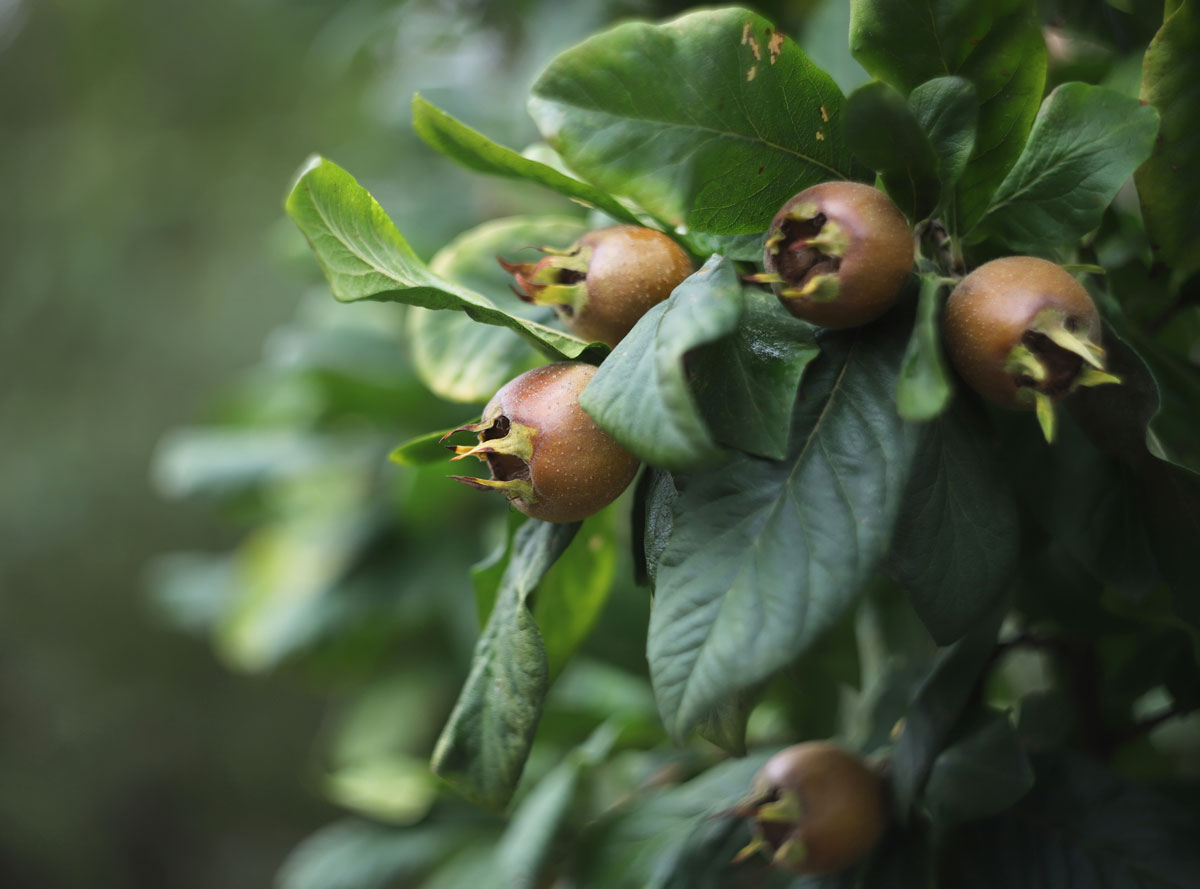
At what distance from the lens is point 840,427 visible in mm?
→ 437

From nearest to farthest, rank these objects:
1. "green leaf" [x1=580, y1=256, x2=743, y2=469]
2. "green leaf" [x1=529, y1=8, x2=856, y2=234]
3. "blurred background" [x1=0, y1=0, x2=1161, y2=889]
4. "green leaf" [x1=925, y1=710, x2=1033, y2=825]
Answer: "green leaf" [x1=580, y1=256, x2=743, y2=469] → "green leaf" [x1=529, y1=8, x2=856, y2=234] → "green leaf" [x1=925, y1=710, x2=1033, y2=825] → "blurred background" [x1=0, y1=0, x2=1161, y2=889]

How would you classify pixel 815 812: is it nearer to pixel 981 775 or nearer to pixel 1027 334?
pixel 981 775

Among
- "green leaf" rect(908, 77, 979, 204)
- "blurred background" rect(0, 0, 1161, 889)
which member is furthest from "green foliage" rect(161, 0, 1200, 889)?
"blurred background" rect(0, 0, 1161, 889)

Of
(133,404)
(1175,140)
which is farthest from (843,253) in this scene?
(133,404)

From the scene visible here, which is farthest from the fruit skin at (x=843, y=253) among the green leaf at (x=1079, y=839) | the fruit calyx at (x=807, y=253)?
the green leaf at (x=1079, y=839)

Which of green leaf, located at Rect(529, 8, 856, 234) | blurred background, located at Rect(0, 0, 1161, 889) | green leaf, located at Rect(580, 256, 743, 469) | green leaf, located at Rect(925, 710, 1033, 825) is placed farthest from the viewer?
blurred background, located at Rect(0, 0, 1161, 889)

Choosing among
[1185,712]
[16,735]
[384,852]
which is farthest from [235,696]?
[1185,712]

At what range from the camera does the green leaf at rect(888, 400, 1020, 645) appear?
0.46 meters

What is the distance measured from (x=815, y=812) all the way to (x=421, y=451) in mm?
346

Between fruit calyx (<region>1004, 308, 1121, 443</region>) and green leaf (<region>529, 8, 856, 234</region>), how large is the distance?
0.46 feet

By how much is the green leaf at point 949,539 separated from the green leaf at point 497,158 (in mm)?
206

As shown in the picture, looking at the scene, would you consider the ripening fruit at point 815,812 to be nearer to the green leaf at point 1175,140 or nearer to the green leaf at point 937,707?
the green leaf at point 937,707

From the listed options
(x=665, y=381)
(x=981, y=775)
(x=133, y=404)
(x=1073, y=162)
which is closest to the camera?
(x=665, y=381)

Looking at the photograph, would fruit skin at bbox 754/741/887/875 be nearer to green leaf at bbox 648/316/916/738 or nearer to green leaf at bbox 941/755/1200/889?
green leaf at bbox 941/755/1200/889
